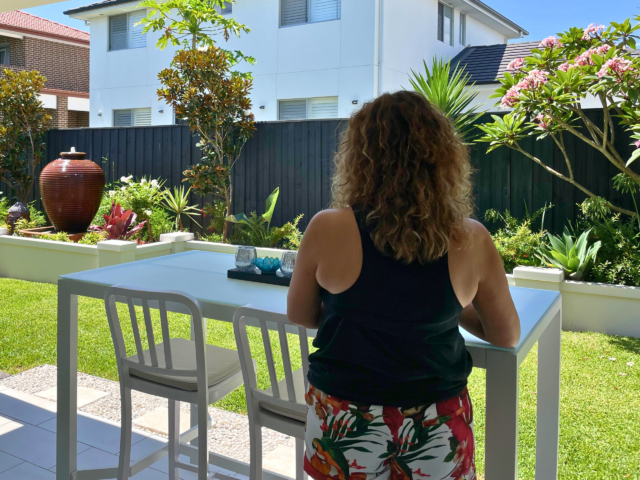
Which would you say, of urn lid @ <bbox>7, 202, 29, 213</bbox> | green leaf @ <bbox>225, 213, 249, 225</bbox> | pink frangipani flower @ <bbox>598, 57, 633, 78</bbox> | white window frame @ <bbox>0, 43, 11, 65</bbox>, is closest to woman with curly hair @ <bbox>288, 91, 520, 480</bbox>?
pink frangipani flower @ <bbox>598, 57, 633, 78</bbox>

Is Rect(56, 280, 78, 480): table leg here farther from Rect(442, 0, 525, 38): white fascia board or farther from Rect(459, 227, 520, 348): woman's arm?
Rect(442, 0, 525, 38): white fascia board

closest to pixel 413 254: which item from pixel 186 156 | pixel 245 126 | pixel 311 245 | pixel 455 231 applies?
pixel 455 231

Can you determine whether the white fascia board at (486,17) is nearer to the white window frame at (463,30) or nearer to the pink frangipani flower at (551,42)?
the white window frame at (463,30)

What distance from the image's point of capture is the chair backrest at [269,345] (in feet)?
6.42

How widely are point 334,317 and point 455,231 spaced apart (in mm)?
393

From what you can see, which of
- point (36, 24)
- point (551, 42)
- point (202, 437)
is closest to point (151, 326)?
point (202, 437)

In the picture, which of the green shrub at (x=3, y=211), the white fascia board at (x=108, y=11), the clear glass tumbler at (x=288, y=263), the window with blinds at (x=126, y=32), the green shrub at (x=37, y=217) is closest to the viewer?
the clear glass tumbler at (x=288, y=263)

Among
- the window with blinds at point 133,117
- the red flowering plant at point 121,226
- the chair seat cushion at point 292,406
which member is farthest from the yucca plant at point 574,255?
the window with blinds at point 133,117

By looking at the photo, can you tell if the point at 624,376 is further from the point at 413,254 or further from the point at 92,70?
the point at 92,70

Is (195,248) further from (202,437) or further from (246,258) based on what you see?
(202,437)

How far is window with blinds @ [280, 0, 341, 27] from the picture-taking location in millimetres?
11578

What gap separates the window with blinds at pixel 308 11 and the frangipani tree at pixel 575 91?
21.2 ft

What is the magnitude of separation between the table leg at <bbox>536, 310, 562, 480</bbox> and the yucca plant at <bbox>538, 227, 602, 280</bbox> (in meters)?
3.22

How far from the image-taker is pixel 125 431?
96.2 inches
